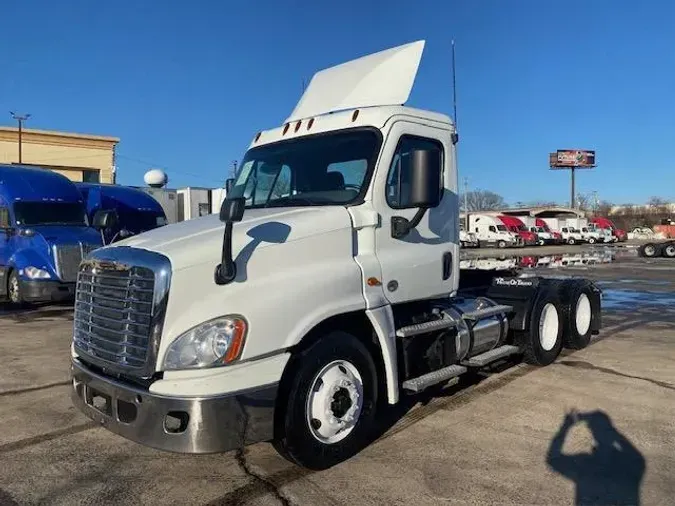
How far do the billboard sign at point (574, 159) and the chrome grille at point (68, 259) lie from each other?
121 meters

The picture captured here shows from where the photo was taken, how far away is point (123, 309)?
3902 mm

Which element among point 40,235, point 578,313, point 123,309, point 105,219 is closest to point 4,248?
point 40,235

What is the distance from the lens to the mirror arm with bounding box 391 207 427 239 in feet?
16.1

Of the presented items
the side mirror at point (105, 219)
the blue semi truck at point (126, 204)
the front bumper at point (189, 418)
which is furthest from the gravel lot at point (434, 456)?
the blue semi truck at point (126, 204)

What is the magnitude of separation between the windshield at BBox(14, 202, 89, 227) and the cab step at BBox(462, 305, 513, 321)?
10.9 metres

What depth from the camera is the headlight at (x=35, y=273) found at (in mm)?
12562

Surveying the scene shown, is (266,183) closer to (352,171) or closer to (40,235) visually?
(352,171)

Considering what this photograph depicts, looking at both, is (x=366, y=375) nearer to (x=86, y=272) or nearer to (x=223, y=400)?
(x=223, y=400)

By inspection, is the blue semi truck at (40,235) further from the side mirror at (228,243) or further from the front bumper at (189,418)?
the side mirror at (228,243)

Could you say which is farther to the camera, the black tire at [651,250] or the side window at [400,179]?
the black tire at [651,250]

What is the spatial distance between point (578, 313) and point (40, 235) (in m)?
10.9

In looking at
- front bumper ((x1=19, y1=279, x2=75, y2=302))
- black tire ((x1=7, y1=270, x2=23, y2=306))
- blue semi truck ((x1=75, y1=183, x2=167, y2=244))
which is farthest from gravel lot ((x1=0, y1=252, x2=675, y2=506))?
blue semi truck ((x1=75, y1=183, x2=167, y2=244))

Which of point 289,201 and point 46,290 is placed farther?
point 46,290

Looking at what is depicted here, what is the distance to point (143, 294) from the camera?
378 cm
